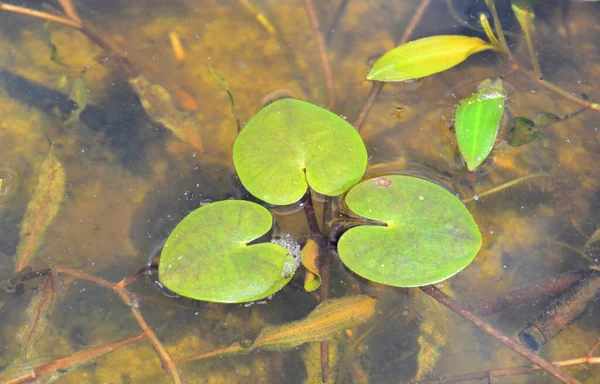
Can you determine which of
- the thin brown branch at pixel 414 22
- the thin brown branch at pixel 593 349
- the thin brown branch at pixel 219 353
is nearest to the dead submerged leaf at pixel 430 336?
the thin brown branch at pixel 593 349

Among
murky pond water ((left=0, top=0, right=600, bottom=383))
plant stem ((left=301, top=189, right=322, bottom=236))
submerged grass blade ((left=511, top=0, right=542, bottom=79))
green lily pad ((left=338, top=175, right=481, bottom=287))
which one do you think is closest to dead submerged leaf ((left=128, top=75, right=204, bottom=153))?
murky pond water ((left=0, top=0, right=600, bottom=383))

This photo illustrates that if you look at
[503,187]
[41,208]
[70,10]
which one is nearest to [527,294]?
[503,187]

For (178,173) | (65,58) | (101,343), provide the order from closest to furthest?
(101,343) < (178,173) < (65,58)

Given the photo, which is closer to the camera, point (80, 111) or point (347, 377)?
point (347, 377)

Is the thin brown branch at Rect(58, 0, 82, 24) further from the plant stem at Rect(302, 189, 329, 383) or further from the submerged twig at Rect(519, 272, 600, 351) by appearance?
the submerged twig at Rect(519, 272, 600, 351)

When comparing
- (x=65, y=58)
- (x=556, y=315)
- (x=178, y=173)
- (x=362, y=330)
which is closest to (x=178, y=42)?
(x=65, y=58)

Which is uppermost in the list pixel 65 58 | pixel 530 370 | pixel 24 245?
pixel 65 58

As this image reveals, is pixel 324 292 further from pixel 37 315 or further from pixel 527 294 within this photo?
pixel 37 315

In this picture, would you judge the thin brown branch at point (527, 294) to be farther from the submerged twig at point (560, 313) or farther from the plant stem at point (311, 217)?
the plant stem at point (311, 217)

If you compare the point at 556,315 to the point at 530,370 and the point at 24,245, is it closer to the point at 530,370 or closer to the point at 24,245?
the point at 530,370
